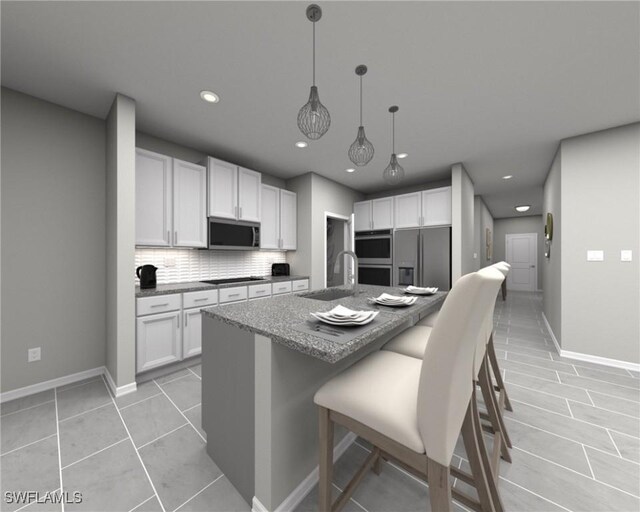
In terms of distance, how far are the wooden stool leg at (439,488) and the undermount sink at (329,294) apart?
1.43 meters

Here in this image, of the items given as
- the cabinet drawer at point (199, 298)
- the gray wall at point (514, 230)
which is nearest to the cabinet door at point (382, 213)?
the cabinet drawer at point (199, 298)

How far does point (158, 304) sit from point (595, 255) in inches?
187

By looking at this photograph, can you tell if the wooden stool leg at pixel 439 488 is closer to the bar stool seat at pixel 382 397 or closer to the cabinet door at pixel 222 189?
the bar stool seat at pixel 382 397

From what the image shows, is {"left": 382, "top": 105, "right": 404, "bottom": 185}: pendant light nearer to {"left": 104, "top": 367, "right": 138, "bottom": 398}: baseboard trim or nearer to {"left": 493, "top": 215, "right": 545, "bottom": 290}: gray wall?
{"left": 104, "top": 367, "right": 138, "bottom": 398}: baseboard trim

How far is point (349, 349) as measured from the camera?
3.00 feet

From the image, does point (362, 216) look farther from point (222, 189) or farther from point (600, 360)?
point (600, 360)

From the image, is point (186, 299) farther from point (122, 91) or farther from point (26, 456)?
point (122, 91)

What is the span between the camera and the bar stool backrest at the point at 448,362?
0.78 meters

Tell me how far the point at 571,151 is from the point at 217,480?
461cm

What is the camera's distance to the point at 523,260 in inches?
334

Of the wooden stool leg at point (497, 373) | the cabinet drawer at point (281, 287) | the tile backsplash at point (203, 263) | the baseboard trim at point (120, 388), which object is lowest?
the baseboard trim at point (120, 388)

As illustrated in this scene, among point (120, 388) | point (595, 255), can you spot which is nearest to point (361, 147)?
point (120, 388)

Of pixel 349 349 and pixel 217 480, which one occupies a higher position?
pixel 349 349

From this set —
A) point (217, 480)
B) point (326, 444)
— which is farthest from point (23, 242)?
point (326, 444)
